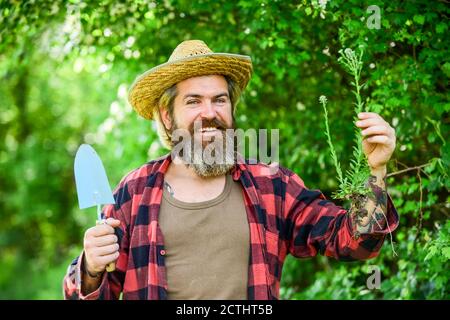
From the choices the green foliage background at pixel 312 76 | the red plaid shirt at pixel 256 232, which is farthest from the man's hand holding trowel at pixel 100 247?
the green foliage background at pixel 312 76

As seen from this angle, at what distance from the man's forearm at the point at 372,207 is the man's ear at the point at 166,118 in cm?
111

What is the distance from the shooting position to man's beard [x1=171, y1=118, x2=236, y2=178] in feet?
9.63

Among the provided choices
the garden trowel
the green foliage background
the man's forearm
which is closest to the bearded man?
the man's forearm

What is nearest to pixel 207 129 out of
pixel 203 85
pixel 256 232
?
pixel 203 85

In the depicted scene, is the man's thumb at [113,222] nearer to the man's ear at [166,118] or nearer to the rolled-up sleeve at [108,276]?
the rolled-up sleeve at [108,276]

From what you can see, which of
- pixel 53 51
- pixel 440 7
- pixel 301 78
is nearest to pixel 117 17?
pixel 53 51

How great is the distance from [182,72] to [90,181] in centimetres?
72

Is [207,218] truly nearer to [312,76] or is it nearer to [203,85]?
[203,85]

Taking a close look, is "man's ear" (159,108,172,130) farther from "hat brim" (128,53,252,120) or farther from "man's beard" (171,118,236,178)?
"man's beard" (171,118,236,178)

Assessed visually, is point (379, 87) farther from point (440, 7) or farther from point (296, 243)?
point (296, 243)

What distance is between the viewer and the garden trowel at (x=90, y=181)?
8.61ft

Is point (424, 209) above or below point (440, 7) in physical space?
below

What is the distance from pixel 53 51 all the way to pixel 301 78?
6.10ft

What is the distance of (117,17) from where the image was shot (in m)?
4.14
